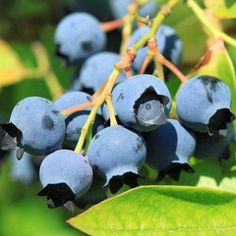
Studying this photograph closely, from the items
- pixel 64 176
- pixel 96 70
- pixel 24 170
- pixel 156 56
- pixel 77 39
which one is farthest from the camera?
pixel 24 170

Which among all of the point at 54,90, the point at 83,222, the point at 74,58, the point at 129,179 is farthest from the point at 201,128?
the point at 54,90

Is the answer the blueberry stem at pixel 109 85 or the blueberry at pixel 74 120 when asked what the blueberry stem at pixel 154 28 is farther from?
the blueberry at pixel 74 120

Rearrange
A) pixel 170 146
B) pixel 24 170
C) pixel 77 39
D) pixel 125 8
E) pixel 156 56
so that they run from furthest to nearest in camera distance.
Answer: pixel 24 170 < pixel 125 8 < pixel 77 39 < pixel 156 56 < pixel 170 146

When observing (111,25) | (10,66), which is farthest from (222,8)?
(10,66)

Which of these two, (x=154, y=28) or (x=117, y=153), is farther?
(x=154, y=28)

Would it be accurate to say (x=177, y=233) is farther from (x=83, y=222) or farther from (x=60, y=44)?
(x=60, y=44)

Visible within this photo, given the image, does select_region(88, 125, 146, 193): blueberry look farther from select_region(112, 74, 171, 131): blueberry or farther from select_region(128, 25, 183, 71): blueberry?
select_region(128, 25, 183, 71): blueberry

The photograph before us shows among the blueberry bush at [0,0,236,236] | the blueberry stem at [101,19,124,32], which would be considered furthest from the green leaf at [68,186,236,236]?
the blueberry stem at [101,19,124,32]

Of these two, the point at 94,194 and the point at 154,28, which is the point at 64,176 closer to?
the point at 94,194
